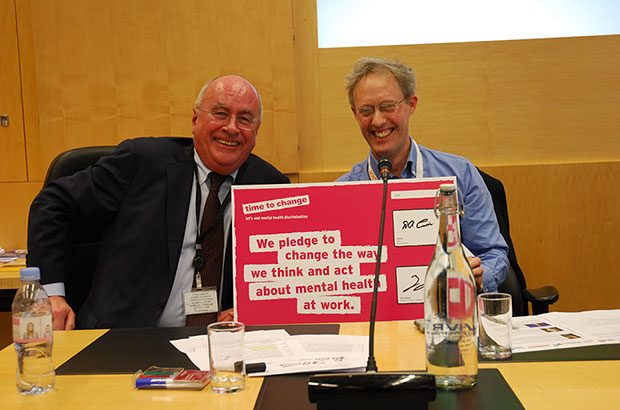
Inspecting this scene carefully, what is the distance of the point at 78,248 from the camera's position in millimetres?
2469

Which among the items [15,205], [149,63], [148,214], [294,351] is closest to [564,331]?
[294,351]

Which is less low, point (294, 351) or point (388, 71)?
point (388, 71)

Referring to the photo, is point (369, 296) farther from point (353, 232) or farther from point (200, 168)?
point (200, 168)

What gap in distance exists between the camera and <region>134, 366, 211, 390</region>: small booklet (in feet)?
4.23

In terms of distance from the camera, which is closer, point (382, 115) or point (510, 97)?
point (382, 115)

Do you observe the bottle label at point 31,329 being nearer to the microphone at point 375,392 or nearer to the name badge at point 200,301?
the microphone at point 375,392

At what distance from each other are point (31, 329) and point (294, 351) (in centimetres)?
53

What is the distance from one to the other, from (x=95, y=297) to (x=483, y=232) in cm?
134

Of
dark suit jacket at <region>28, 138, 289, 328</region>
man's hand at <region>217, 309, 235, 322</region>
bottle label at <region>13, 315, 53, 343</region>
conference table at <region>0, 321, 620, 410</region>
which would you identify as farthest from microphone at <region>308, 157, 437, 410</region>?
dark suit jacket at <region>28, 138, 289, 328</region>

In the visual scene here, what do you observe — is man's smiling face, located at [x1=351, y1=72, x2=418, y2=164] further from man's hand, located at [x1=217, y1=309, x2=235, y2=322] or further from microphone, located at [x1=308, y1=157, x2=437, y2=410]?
microphone, located at [x1=308, y1=157, x2=437, y2=410]

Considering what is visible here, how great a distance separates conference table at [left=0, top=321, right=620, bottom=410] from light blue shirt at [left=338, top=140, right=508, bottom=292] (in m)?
0.88

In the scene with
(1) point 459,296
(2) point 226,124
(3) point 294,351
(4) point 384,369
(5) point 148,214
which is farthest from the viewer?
(2) point 226,124

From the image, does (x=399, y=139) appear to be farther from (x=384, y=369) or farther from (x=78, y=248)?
(x=384, y=369)

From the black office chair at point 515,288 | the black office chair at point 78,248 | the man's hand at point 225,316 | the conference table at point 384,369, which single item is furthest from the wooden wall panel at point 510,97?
the conference table at point 384,369
